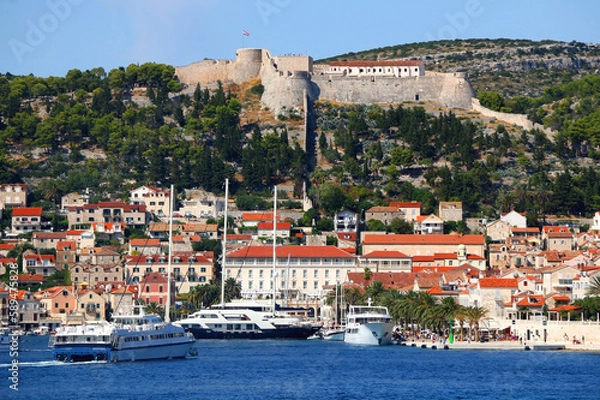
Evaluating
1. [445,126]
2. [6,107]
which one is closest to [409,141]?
[445,126]

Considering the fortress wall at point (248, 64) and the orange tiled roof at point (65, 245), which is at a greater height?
the fortress wall at point (248, 64)

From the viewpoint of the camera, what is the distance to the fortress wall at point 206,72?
146375 mm

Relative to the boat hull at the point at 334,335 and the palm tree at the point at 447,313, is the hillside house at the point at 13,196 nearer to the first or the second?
the boat hull at the point at 334,335

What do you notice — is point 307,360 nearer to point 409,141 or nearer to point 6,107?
point 409,141

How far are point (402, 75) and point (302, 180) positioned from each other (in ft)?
83.2

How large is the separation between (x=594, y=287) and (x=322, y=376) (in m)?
23.9

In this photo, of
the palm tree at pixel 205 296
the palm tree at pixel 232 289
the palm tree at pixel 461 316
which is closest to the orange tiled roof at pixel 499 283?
the palm tree at pixel 461 316

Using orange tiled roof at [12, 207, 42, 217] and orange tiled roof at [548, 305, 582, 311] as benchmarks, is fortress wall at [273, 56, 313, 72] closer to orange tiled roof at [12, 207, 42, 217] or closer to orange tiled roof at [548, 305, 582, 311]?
orange tiled roof at [12, 207, 42, 217]

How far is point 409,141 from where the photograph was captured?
423 feet

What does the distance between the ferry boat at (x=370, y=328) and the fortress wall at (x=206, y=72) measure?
66.0 metres

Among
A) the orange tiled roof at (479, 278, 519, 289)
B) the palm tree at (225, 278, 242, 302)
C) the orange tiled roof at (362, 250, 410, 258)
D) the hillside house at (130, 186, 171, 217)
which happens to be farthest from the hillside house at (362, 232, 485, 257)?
the orange tiled roof at (479, 278, 519, 289)

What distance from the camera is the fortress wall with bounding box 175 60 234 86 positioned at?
146375mm

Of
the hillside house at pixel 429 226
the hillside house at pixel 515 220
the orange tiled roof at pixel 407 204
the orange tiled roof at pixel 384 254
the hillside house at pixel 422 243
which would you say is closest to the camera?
the orange tiled roof at pixel 384 254

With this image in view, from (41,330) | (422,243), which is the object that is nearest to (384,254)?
(422,243)
